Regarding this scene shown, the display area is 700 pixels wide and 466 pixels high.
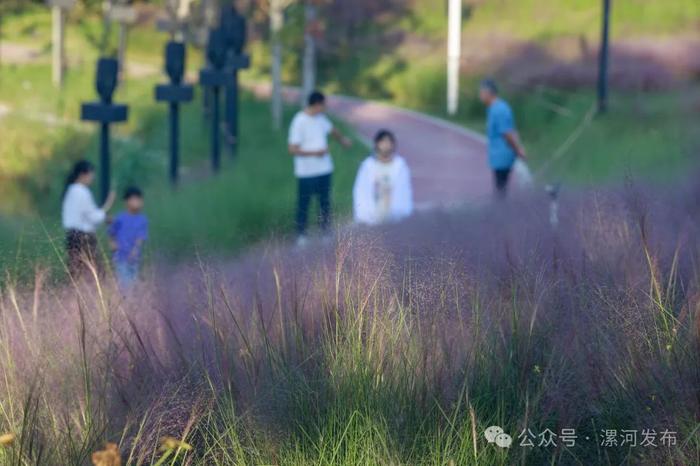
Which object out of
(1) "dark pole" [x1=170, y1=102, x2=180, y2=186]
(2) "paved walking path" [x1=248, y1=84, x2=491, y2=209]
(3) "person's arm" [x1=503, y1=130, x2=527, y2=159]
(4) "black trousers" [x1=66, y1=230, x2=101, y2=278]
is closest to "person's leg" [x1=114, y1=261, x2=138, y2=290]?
(4) "black trousers" [x1=66, y1=230, x2=101, y2=278]

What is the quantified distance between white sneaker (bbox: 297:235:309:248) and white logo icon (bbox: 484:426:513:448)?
3.65 feet

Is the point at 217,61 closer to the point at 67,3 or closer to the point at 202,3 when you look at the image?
the point at 202,3

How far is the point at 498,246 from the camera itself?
19.3 ft

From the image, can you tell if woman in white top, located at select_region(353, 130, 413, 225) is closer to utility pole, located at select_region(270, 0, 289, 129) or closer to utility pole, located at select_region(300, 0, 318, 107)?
utility pole, located at select_region(270, 0, 289, 129)

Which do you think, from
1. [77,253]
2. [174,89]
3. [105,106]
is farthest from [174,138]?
[77,253]

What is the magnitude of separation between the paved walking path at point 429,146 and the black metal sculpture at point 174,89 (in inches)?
120

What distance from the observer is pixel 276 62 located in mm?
21953

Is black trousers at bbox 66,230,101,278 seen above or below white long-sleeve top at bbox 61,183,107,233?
above

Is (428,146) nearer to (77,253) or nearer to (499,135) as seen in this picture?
(499,135)

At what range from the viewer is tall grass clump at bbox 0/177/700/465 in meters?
4.51

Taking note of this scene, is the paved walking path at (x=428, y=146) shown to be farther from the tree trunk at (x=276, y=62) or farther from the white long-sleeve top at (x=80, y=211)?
the white long-sleeve top at (x=80, y=211)

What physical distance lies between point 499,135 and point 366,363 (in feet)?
25.8

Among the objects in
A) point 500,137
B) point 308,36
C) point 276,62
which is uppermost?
point 308,36

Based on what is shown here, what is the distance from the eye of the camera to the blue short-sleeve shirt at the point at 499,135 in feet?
39.7
